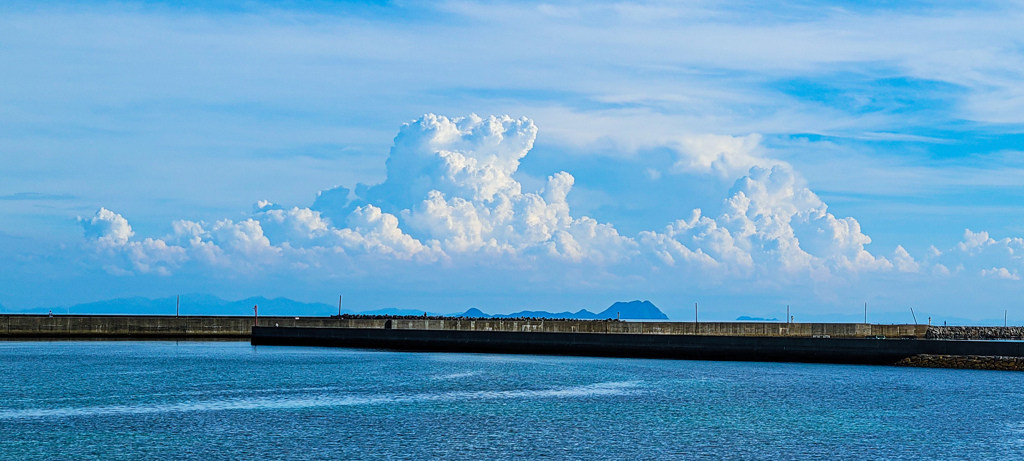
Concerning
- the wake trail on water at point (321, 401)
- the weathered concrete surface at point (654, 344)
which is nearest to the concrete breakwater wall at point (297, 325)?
the weathered concrete surface at point (654, 344)

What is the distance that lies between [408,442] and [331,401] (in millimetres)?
11717

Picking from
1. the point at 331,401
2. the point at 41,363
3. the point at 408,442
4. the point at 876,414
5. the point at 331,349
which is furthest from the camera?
the point at 331,349

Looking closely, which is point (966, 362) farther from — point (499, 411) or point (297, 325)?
point (297, 325)

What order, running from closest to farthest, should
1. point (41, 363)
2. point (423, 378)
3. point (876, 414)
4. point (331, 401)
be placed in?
point (876, 414)
point (331, 401)
point (423, 378)
point (41, 363)

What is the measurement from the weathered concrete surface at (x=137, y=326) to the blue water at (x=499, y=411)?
27397 mm

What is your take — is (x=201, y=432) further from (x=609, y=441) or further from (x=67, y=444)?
(x=609, y=441)

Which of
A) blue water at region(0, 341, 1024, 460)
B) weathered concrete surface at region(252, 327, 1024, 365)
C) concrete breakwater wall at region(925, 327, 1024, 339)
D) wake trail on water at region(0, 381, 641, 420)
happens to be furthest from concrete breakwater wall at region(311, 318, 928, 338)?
wake trail on water at region(0, 381, 641, 420)

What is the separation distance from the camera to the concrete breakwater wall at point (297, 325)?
87.1 meters

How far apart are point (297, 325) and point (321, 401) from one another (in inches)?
1993

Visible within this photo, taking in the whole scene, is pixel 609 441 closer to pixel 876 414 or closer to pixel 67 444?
pixel 876 414

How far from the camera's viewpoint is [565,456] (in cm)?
2747

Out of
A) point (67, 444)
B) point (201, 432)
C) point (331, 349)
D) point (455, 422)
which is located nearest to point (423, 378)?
Result: point (455, 422)

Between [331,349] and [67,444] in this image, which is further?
[331,349]

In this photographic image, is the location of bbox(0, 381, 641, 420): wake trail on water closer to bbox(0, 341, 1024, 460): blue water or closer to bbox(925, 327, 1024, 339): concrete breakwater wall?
bbox(0, 341, 1024, 460): blue water
